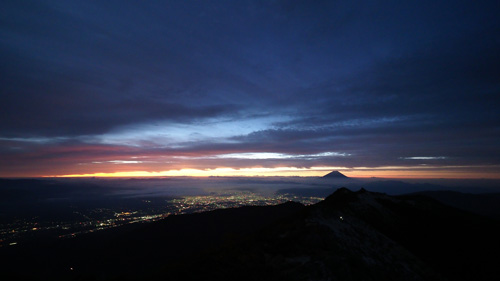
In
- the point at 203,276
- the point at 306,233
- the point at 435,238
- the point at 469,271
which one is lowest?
the point at 469,271

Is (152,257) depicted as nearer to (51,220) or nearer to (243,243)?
(243,243)

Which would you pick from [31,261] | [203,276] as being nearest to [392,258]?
[203,276]

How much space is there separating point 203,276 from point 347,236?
416 inches

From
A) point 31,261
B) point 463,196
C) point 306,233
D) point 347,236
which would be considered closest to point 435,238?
point 347,236

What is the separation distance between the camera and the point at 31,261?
62.1 metres

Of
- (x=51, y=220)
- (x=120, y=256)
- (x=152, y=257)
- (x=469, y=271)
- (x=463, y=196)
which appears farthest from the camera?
(x=51, y=220)

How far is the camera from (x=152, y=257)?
172ft

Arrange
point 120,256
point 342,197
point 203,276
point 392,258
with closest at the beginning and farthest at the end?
1. point 203,276
2. point 392,258
3. point 342,197
4. point 120,256

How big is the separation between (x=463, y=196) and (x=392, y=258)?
15695cm

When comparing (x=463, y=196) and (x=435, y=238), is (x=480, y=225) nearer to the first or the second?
(x=435, y=238)

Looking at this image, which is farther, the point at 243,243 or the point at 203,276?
the point at 243,243

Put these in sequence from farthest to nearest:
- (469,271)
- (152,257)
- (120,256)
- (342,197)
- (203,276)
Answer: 1. (120,256)
2. (152,257)
3. (342,197)
4. (469,271)
5. (203,276)

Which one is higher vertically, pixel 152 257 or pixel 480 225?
pixel 480 225

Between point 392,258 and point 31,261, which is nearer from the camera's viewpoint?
point 392,258
